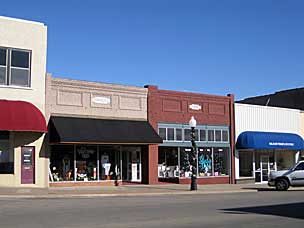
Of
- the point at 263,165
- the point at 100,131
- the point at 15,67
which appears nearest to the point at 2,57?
the point at 15,67

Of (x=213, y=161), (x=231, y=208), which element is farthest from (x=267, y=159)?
(x=231, y=208)

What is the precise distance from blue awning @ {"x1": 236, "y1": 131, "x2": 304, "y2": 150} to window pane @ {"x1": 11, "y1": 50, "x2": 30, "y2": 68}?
17.9 metres

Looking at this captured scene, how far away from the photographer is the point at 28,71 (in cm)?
2962

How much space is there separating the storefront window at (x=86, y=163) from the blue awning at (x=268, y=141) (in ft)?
41.2

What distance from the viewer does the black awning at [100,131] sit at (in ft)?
96.5

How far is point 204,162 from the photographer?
126 ft

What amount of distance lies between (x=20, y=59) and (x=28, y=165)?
6.08 meters

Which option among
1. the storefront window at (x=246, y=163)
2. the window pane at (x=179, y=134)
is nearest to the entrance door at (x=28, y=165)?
the window pane at (x=179, y=134)

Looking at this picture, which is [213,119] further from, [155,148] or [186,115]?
[155,148]

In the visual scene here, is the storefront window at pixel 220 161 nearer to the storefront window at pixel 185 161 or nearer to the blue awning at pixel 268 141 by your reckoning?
the blue awning at pixel 268 141

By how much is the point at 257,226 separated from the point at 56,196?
13.2 meters

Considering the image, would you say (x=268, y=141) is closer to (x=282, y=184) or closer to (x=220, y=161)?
(x=220, y=161)

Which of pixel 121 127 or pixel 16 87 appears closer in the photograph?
pixel 16 87

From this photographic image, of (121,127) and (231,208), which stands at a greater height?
(121,127)
